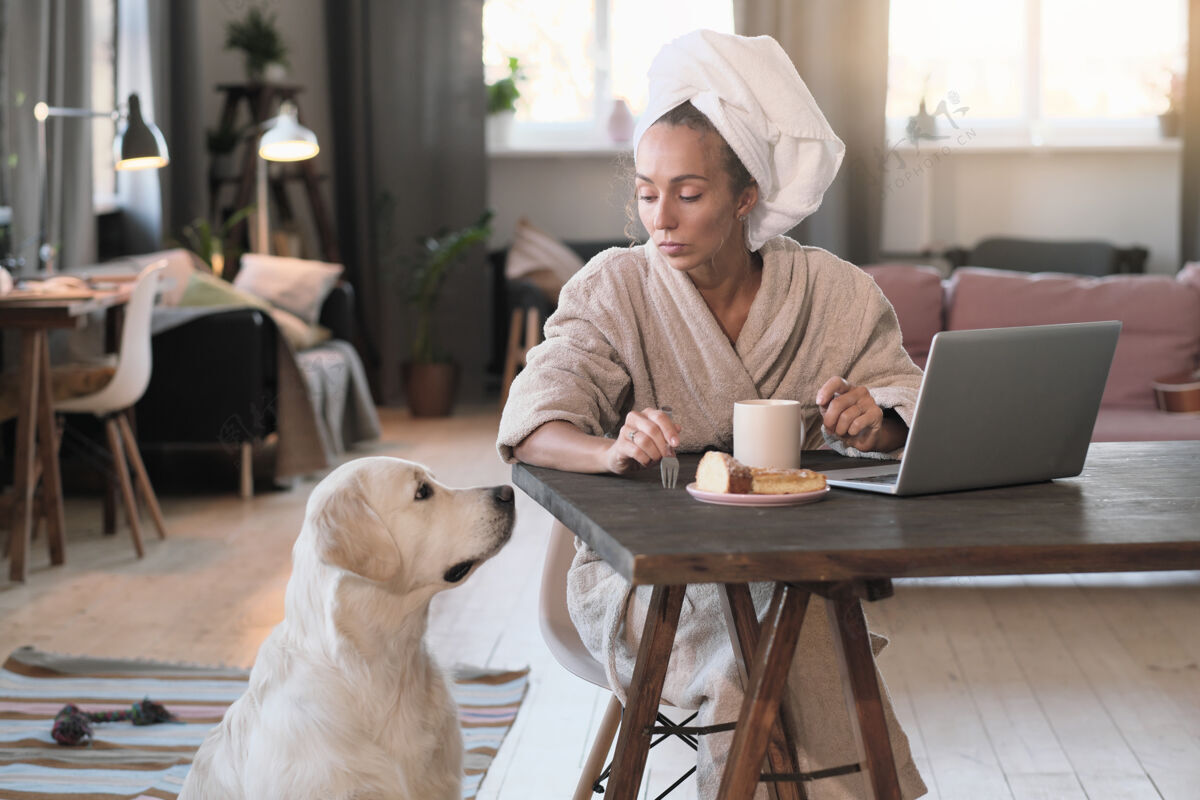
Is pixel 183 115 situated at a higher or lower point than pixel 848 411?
higher

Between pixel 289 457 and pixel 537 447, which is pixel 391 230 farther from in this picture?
pixel 537 447

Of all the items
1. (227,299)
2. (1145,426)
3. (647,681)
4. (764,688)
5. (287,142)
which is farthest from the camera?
(287,142)

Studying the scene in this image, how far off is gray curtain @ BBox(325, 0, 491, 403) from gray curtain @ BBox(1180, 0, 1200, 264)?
3.57 metres

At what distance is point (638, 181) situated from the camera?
1.59 m

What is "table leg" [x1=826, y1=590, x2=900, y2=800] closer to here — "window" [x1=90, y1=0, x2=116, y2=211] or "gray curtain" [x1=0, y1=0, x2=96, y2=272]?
"gray curtain" [x1=0, y1=0, x2=96, y2=272]

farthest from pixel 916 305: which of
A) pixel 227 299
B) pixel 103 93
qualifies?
pixel 103 93

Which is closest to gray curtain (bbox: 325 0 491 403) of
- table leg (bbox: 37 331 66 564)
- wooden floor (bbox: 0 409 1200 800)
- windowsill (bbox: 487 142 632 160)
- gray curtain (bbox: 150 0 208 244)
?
windowsill (bbox: 487 142 632 160)

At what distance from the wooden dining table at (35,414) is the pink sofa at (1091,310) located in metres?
2.41

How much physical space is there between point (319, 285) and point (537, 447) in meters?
4.00

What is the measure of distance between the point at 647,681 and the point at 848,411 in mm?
381

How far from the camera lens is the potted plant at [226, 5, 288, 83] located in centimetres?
605

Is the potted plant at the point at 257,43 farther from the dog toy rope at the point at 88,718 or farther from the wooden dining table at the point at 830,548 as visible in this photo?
the wooden dining table at the point at 830,548

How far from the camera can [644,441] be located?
1.26 metres

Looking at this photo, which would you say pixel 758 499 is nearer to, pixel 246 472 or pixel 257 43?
pixel 246 472
